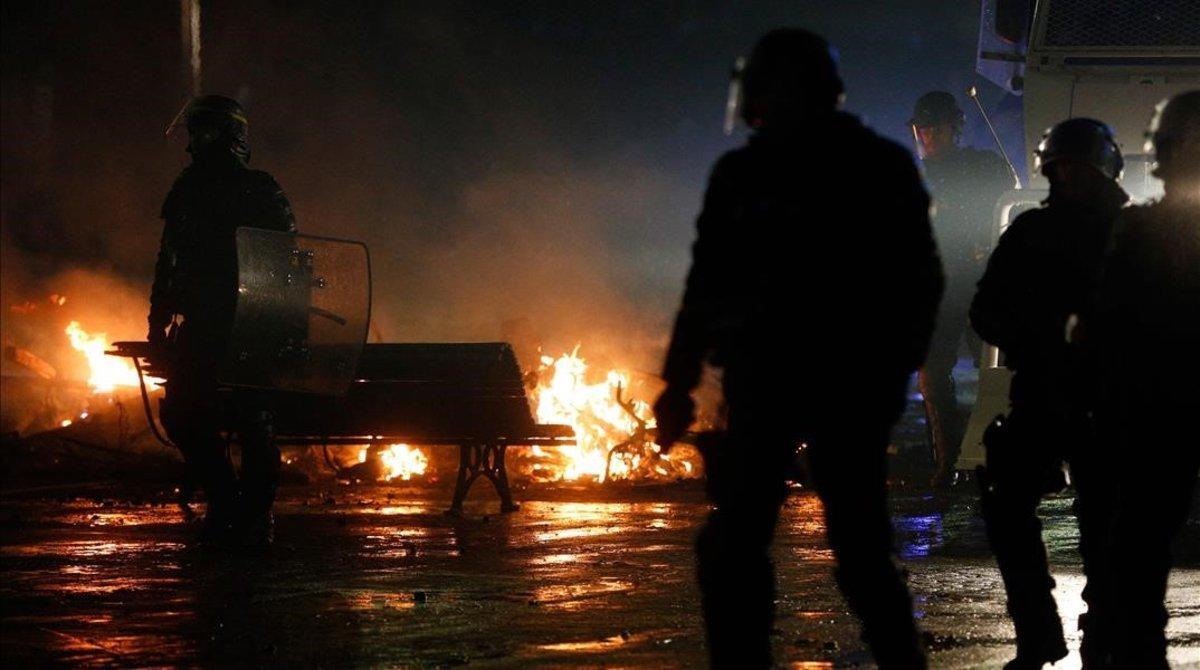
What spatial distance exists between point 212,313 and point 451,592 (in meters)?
2.42

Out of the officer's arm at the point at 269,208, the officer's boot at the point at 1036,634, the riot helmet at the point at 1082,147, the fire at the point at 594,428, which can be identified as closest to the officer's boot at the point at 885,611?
the officer's boot at the point at 1036,634

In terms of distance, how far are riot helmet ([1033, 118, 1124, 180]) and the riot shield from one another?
4361 mm

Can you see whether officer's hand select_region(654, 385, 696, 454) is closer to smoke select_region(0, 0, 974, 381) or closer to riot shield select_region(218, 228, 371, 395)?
riot shield select_region(218, 228, 371, 395)

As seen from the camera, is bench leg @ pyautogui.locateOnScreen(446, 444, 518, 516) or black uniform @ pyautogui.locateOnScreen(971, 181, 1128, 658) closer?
black uniform @ pyautogui.locateOnScreen(971, 181, 1128, 658)

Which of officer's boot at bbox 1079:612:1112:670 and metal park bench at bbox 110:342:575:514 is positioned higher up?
metal park bench at bbox 110:342:575:514

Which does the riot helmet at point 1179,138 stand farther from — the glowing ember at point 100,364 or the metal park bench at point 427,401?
the glowing ember at point 100,364

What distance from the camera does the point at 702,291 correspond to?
3.78 meters

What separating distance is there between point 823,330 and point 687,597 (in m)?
2.89

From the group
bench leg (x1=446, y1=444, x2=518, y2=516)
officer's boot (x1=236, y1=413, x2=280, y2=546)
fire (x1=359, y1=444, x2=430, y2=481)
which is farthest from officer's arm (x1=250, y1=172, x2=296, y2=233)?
fire (x1=359, y1=444, x2=430, y2=481)

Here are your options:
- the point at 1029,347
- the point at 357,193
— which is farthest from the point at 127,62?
the point at 1029,347

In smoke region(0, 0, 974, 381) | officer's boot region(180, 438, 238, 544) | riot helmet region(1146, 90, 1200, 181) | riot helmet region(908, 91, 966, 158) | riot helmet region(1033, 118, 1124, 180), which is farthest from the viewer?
smoke region(0, 0, 974, 381)

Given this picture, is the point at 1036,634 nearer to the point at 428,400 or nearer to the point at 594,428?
the point at 428,400

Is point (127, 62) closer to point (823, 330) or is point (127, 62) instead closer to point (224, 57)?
point (224, 57)

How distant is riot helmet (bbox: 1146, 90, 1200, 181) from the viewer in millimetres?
4414
